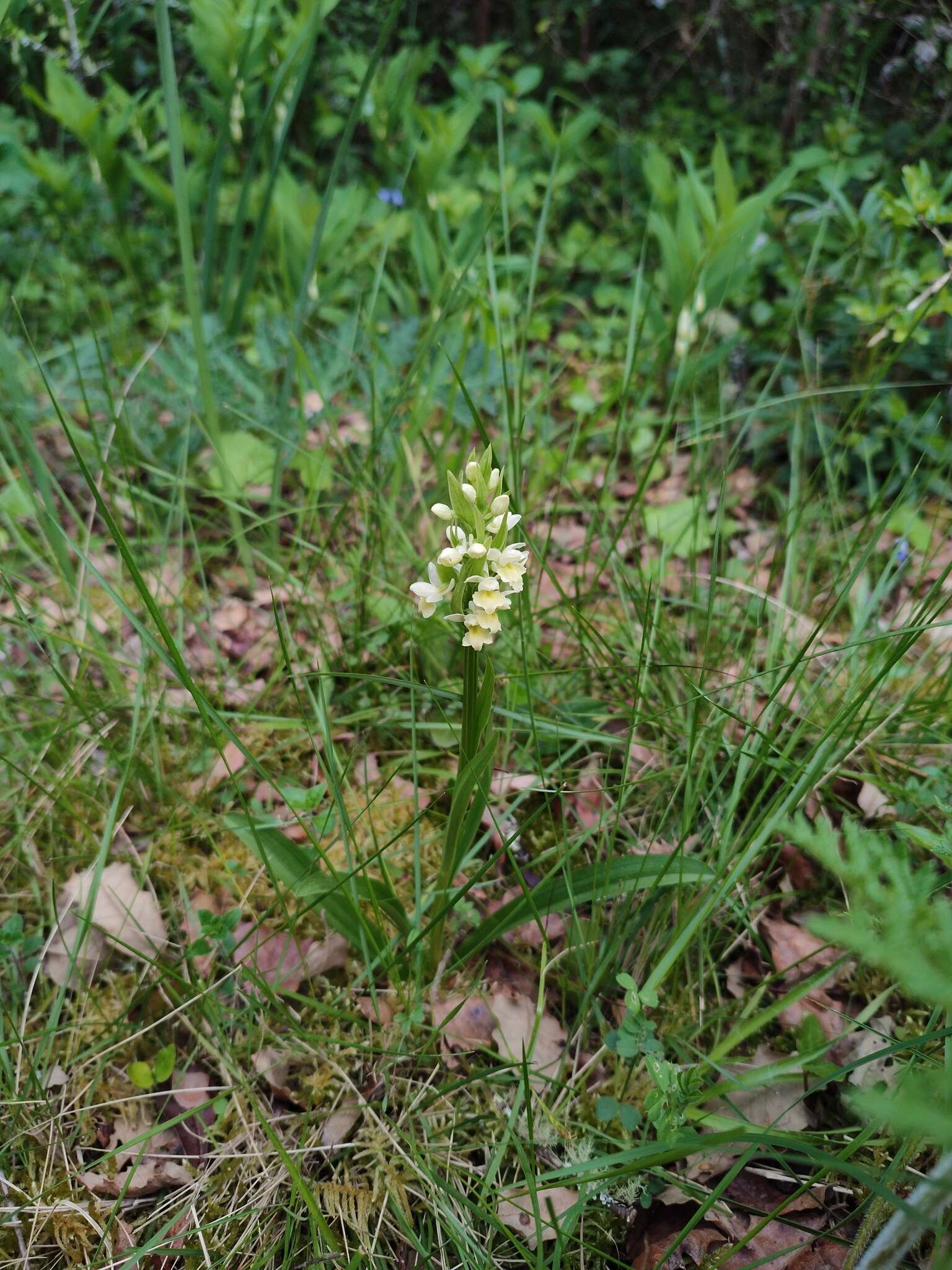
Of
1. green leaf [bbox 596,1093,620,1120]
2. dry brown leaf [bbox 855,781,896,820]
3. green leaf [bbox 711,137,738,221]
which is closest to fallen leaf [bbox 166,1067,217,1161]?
green leaf [bbox 596,1093,620,1120]

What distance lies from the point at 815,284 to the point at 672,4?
1.95m

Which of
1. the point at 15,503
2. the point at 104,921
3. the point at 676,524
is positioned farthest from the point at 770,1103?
the point at 15,503

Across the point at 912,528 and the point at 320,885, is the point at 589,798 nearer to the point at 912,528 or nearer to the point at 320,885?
the point at 320,885

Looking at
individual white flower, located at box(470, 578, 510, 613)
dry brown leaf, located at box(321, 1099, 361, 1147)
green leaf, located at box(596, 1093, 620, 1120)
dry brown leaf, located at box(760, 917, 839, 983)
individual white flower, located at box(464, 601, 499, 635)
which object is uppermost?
individual white flower, located at box(470, 578, 510, 613)

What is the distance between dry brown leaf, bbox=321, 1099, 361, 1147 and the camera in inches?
41.3

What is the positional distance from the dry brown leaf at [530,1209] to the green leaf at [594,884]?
1.01ft

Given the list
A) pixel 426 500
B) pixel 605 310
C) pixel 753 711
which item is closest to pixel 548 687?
pixel 753 711

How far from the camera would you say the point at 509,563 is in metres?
0.84

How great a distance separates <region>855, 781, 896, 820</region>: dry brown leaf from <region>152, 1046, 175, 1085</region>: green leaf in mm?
1175

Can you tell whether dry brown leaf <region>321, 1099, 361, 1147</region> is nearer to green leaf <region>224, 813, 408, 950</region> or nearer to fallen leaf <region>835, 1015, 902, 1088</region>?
green leaf <region>224, 813, 408, 950</region>

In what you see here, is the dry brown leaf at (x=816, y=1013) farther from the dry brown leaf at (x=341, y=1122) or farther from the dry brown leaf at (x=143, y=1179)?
the dry brown leaf at (x=143, y=1179)

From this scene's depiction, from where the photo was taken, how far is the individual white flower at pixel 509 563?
827 millimetres

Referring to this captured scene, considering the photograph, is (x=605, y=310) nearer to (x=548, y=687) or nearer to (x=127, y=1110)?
(x=548, y=687)

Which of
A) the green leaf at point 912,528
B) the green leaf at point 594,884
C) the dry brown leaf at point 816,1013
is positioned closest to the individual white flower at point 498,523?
the green leaf at point 594,884
